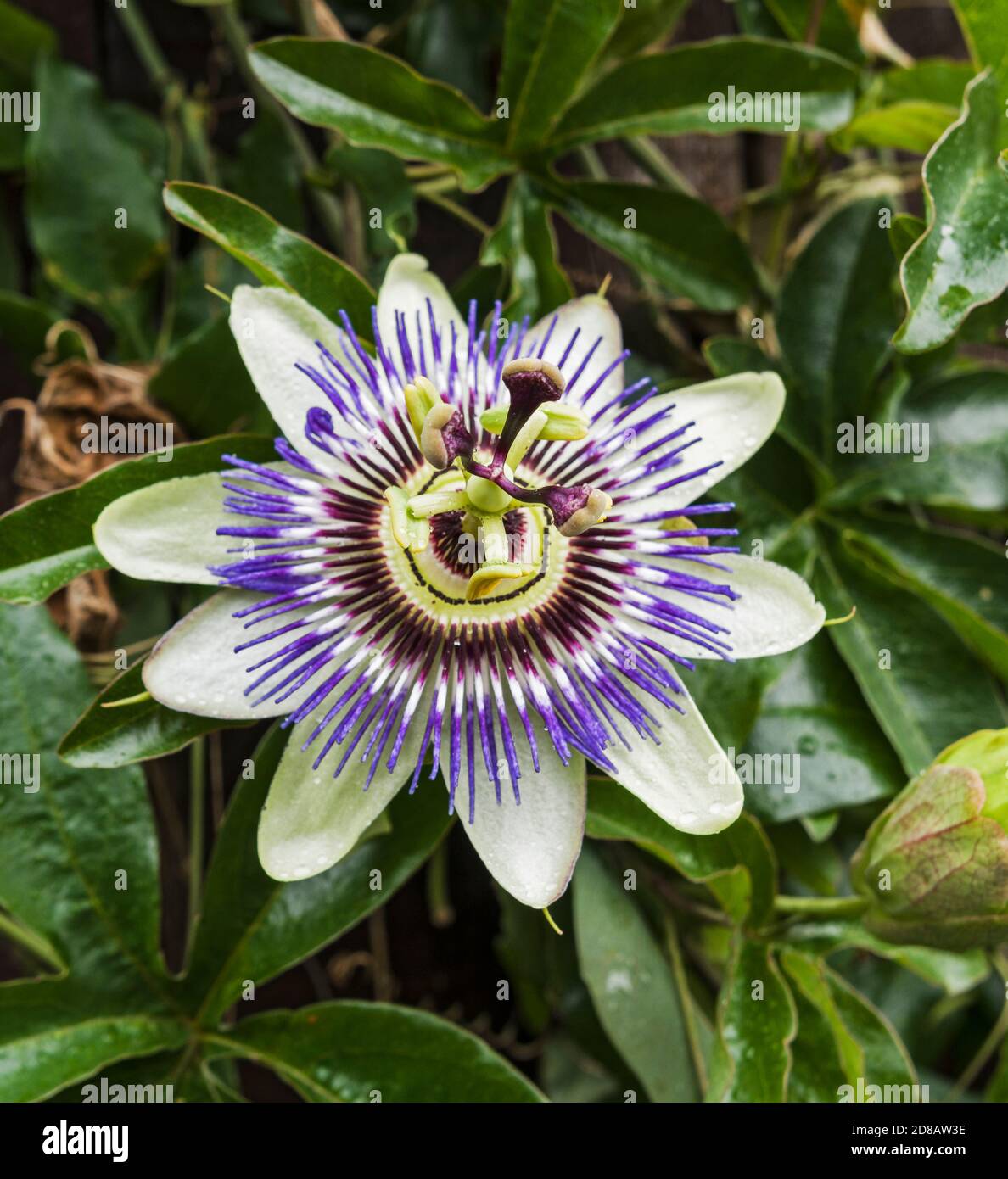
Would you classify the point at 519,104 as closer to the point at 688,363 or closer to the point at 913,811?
the point at 688,363

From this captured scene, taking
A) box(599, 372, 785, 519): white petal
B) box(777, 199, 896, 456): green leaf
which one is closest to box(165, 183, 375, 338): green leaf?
box(599, 372, 785, 519): white petal

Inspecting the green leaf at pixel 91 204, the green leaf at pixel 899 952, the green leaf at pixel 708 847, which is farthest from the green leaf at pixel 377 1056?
the green leaf at pixel 91 204

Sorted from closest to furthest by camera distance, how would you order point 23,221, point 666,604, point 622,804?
point 666,604, point 622,804, point 23,221

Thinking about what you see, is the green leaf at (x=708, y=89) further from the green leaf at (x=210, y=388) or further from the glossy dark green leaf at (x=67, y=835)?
the glossy dark green leaf at (x=67, y=835)

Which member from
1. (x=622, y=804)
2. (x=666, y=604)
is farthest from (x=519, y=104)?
(x=622, y=804)

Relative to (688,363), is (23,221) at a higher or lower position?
higher

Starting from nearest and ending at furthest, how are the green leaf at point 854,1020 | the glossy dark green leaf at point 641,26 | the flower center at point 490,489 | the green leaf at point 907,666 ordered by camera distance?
the flower center at point 490,489 → the green leaf at point 854,1020 → the green leaf at point 907,666 → the glossy dark green leaf at point 641,26

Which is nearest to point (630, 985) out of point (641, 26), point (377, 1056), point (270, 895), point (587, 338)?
point (377, 1056)
